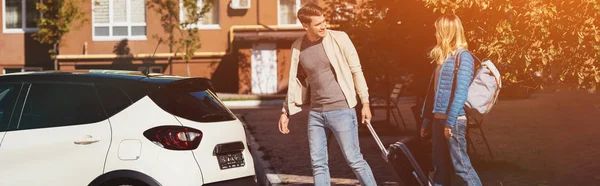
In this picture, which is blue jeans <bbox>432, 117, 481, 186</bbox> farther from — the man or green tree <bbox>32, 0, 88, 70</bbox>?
green tree <bbox>32, 0, 88, 70</bbox>

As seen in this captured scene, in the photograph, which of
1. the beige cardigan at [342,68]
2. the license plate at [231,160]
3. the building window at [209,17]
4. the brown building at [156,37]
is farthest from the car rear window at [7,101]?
the building window at [209,17]

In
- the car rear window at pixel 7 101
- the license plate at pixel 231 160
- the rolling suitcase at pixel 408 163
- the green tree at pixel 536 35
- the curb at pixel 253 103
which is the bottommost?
the curb at pixel 253 103

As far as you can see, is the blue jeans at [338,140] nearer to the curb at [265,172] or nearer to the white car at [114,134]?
the white car at [114,134]

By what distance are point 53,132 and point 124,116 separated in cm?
54

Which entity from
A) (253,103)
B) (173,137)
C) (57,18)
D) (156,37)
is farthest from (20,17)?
(173,137)

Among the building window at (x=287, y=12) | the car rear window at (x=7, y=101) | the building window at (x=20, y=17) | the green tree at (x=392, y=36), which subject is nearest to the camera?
the car rear window at (x=7, y=101)

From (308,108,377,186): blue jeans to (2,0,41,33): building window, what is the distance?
31.0 m

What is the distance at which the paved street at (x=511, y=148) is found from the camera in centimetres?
1156

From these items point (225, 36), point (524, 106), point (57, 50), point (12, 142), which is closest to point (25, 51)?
point (57, 50)

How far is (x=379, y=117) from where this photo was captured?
22234 mm

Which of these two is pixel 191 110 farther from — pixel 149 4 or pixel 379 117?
pixel 149 4

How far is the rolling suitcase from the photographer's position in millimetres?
9102

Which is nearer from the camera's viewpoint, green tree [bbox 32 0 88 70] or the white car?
the white car

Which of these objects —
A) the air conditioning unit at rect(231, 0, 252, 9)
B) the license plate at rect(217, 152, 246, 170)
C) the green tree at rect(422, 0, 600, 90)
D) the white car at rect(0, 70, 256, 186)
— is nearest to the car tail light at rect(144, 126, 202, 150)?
the white car at rect(0, 70, 256, 186)
